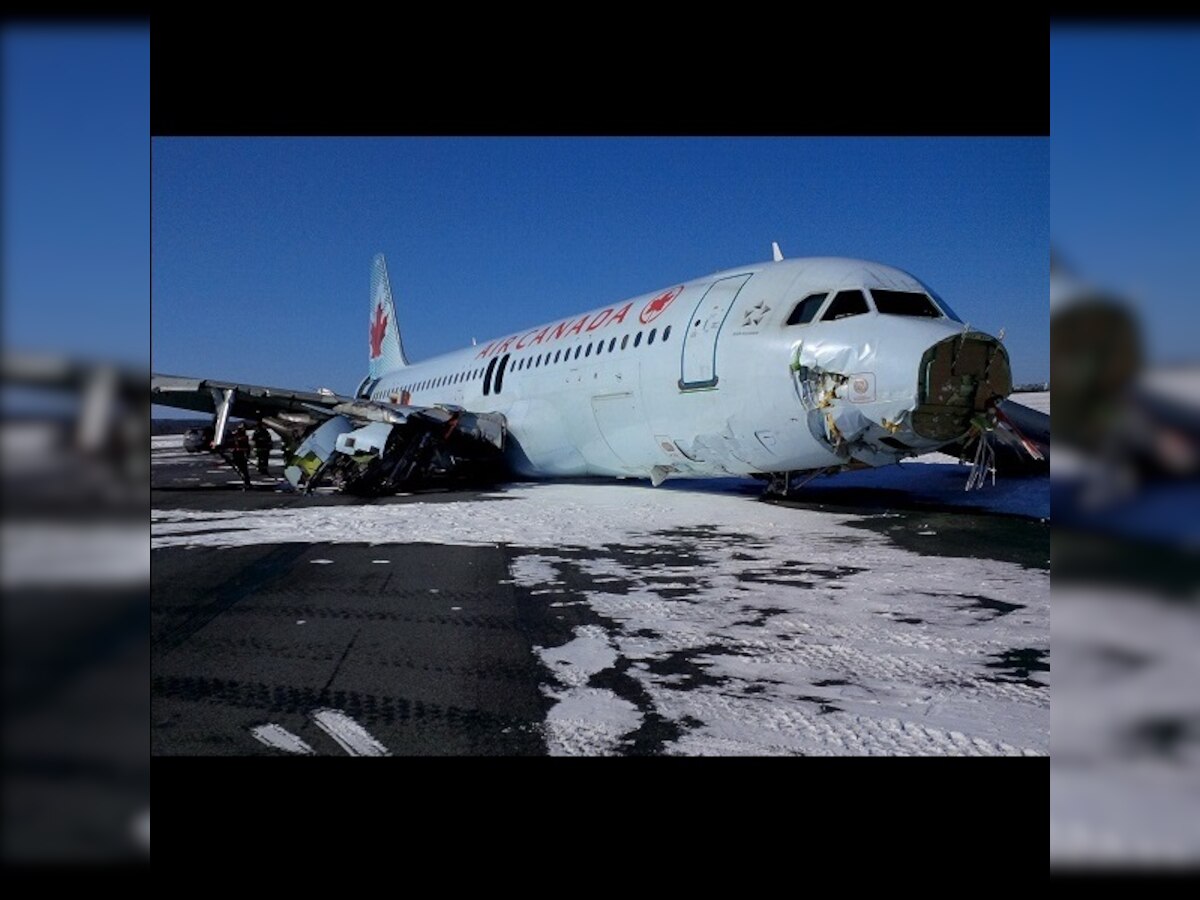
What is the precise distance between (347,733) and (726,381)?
791 centimetres

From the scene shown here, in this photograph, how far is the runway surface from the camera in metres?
3.50

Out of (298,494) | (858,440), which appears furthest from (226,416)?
(858,440)

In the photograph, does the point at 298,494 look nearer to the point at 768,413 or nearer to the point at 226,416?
the point at 226,416

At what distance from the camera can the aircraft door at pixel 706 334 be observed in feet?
35.6

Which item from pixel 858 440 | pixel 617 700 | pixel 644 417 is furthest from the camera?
pixel 644 417

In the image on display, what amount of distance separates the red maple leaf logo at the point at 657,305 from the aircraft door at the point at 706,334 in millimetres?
894

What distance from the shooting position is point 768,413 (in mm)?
10000

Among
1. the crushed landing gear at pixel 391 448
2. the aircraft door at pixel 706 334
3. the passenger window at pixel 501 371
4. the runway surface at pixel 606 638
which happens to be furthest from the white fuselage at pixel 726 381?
the runway surface at pixel 606 638

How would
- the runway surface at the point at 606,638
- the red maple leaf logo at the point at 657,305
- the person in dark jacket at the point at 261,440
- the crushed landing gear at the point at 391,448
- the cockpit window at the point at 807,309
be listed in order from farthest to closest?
the person in dark jacket at the point at 261,440 < the crushed landing gear at the point at 391,448 < the red maple leaf logo at the point at 657,305 < the cockpit window at the point at 807,309 < the runway surface at the point at 606,638

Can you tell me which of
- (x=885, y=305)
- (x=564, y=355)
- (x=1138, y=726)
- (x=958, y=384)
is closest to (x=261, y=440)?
(x=564, y=355)

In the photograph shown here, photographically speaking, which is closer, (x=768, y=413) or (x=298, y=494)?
(x=768, y=413)

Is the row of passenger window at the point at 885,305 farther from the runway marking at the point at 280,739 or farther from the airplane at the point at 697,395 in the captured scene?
the runway marking at the point at 280,739

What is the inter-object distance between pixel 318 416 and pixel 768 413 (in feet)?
36.9

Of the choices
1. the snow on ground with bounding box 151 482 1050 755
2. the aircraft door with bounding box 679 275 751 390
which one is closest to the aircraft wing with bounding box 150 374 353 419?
Result: the snow on ground with bounding box 151 482 1050 755
